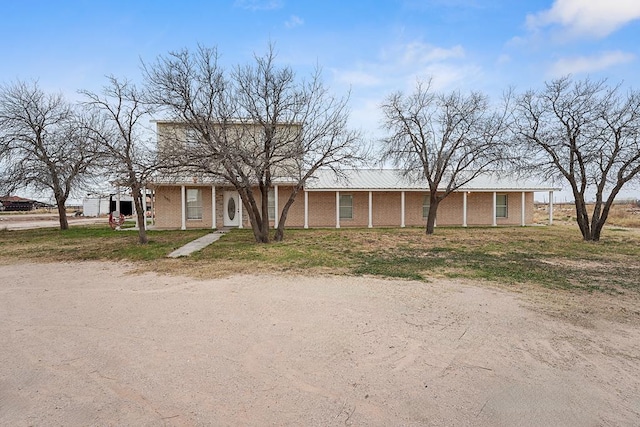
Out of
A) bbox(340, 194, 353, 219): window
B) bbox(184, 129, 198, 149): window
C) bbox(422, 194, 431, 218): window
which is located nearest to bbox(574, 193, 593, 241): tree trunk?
bbox(422, 194, 431, 218): window

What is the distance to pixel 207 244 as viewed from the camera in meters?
12.9

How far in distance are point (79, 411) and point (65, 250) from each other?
1138 cm

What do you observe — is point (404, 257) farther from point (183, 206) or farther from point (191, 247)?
point (183, 206)

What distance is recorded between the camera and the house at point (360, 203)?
20.4 meters

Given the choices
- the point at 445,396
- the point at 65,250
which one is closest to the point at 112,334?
the point at 445,396

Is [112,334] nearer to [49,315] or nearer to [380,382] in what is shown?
[49,315]

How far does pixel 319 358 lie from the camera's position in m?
3.67

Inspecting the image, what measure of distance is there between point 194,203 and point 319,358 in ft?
60.8

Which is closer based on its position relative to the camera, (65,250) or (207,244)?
(65,250)

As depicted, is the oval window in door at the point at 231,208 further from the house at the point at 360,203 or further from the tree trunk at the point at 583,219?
the tree trunk at the point at 583,219

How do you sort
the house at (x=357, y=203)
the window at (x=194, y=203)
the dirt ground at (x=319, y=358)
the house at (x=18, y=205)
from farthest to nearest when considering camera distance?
the house at (x=18, y=205), the window at (x=194, y=203), the house at (x=357, y=203), the dirt ground at (x=319, y=358)

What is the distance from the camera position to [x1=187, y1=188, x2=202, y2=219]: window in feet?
67.4

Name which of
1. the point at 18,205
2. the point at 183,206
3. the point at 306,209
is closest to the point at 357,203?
the point at 306,209

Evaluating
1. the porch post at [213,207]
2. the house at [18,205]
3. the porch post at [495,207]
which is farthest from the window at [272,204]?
the house at [18,205]
